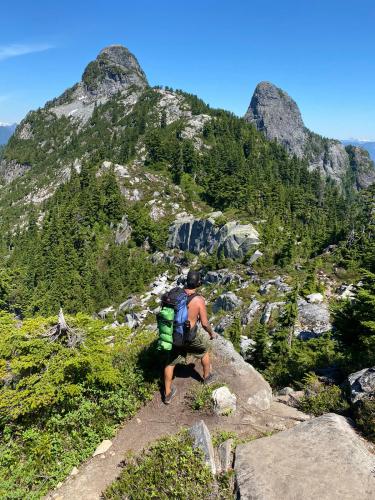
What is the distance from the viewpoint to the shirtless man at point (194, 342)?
827 centimetres

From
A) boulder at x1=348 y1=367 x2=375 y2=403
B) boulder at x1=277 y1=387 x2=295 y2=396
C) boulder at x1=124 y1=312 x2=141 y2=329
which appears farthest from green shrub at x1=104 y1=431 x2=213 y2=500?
boulder at x1=124 y1=312 x2=141 y2=329

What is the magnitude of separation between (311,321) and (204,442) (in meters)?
31.2

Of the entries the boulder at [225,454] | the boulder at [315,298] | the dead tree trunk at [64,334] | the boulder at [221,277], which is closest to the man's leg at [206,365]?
the boulder at [225,454]

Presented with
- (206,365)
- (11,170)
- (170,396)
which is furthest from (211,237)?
(11,170)

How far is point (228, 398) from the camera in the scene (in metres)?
8.85

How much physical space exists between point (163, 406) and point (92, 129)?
185 metres

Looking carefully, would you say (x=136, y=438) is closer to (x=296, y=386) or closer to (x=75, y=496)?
(x=75, y=496)

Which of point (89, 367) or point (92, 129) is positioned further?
point (92, 129)

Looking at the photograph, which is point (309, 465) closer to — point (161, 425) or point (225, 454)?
point (225, 454)

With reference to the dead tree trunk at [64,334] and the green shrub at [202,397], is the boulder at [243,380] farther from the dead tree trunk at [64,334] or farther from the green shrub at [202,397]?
the dead tree trunk at [64,334]

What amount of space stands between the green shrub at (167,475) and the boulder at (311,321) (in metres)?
27.5

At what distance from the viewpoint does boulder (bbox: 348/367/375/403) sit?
26.2ft

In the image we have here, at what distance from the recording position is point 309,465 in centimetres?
617

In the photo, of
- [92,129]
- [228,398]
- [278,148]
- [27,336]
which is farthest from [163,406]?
[92,129]
